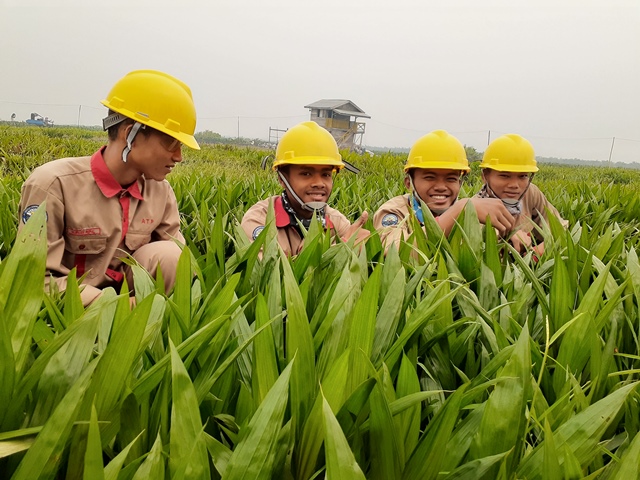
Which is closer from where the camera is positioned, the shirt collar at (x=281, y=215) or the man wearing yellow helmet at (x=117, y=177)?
the man wearing yellow helmet at (x=117, y=177)

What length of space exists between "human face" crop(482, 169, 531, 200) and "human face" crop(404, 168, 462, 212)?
1.60 feet

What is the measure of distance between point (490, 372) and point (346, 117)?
4358 cm

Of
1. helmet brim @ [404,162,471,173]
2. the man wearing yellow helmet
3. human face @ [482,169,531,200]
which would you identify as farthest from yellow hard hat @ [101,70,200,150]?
human face @ [482,169,531,200]

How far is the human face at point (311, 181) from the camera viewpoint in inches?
102

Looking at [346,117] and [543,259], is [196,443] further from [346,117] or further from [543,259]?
[346,117]

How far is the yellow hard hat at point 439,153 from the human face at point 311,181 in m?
0.53

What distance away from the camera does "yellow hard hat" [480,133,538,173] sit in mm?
3193

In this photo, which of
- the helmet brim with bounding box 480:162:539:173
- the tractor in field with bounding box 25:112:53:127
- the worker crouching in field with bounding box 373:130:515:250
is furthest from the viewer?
the tractor in field with bounding box 25:112:53:127

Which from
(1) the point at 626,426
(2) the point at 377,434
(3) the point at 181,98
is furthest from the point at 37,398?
(3) the point at 181,98

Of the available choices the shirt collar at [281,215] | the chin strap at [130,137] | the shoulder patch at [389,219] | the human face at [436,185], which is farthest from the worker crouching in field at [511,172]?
the chin strap at [130,137]

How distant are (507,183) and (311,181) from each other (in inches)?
55.7

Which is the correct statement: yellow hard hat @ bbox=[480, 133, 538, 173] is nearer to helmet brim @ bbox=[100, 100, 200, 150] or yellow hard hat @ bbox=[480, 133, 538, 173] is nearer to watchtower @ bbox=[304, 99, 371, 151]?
helmet brim @ bbox=[100, 100, 200, 150]

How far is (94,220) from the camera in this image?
6.56 ft

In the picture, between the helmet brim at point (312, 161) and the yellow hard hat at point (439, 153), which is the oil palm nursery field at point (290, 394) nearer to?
the helmet brim at point (312, 161)
